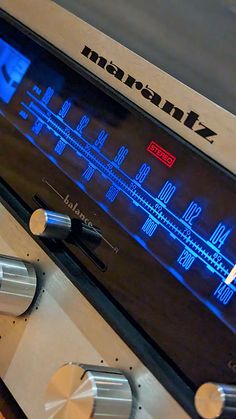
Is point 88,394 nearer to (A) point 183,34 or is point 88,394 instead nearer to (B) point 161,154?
(B) point 161,154

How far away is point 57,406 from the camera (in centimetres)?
54

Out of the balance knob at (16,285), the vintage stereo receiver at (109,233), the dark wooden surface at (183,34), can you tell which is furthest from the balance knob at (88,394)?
the dark wooden surface at (183,34)

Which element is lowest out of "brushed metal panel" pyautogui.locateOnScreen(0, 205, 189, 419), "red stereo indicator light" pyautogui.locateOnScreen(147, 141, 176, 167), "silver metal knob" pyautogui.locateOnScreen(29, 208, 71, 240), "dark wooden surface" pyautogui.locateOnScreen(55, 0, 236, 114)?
"brushed metal panel" pyautogui.locateOnScreen(0, 205, 189, 419)

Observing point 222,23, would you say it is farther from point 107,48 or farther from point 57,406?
point 57,406

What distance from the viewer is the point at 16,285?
65 cm

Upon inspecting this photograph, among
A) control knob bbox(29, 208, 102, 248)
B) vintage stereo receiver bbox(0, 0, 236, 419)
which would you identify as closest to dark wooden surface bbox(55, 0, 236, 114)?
vintage stereo receiver bbox(0, 0, 236, 419)

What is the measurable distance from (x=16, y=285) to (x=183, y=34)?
0.95 ft

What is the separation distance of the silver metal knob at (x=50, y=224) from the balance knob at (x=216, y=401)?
22 centimetres

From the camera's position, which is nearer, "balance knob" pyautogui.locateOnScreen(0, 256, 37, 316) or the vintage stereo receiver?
the vintage stereo receiver

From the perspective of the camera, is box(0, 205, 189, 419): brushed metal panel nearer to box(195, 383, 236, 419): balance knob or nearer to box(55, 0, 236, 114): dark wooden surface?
box(195, 383, 236, 419): balance knob

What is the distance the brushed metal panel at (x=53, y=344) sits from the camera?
564mm

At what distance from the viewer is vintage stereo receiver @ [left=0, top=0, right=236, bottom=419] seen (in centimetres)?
55

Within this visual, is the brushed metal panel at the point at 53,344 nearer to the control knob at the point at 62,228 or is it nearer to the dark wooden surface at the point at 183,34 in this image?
the control knob at the point at 62,228

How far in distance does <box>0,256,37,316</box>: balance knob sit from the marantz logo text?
20 centimetres
